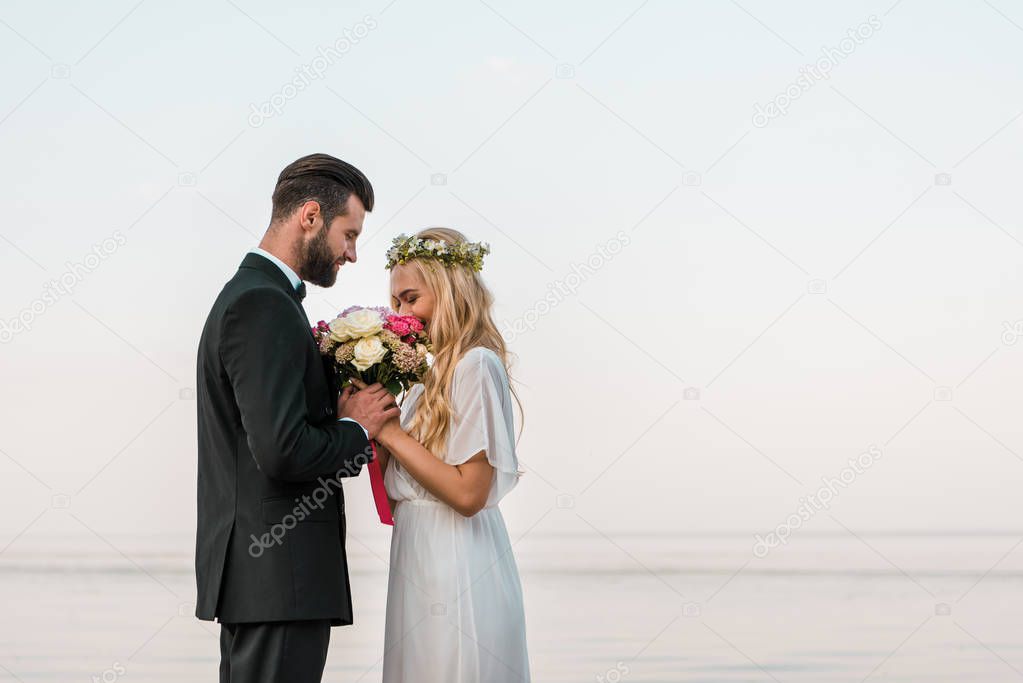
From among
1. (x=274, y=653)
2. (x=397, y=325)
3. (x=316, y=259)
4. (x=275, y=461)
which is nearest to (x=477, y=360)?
(x=397, y=325)

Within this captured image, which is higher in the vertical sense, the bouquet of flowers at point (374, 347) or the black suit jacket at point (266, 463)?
the bouquet of flowers at point (374, 347)

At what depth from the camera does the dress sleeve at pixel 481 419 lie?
313cm

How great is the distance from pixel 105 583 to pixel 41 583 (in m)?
0.54

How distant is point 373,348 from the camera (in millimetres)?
2854

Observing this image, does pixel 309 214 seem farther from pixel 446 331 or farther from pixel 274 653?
pixel 274 653

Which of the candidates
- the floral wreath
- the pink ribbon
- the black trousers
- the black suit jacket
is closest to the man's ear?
the black suit jacket

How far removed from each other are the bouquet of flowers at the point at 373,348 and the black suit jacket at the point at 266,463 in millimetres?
105

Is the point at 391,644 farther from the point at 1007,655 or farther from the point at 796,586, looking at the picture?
the point at 796,586

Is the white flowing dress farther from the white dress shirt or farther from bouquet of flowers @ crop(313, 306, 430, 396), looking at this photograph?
the white dress shirt

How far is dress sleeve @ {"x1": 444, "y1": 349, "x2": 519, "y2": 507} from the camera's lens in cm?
313

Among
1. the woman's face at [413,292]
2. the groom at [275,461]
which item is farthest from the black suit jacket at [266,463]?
the woman's face at [413,292]

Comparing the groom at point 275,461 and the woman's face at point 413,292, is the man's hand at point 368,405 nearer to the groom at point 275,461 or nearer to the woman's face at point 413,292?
the groom at point 275,461

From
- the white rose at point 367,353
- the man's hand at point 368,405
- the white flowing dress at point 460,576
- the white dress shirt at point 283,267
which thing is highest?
the white dress shirt at point 283,267

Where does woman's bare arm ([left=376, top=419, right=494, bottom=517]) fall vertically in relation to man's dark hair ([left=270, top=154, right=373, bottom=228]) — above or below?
below
